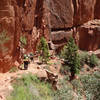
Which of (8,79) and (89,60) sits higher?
(8,79)

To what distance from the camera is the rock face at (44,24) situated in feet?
34.3

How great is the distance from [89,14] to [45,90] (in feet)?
46.0

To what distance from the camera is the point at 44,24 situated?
17547mm

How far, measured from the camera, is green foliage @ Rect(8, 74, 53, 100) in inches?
355

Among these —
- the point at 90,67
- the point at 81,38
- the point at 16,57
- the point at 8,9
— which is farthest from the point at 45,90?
the point at 81,38

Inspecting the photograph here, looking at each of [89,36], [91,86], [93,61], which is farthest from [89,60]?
[91,86]

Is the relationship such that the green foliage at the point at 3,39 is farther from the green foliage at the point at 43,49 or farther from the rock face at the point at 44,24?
the green foliage at the point at 43,49

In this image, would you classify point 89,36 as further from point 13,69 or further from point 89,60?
point 13,69

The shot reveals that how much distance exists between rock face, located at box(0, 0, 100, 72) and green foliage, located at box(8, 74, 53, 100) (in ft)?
4.86

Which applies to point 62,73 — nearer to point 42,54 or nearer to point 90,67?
point 42,54

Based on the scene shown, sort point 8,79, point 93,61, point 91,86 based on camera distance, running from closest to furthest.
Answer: point 8,79 → point 91,86 → point 93,61

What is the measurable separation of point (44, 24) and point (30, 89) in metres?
9.04

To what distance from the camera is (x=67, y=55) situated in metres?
15.5

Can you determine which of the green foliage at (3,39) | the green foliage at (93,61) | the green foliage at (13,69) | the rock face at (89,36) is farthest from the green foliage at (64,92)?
A: the rock face at (89,36)
